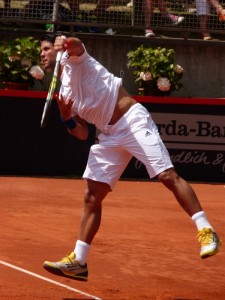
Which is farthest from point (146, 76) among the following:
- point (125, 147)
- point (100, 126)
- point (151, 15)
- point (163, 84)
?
point (125, 147)

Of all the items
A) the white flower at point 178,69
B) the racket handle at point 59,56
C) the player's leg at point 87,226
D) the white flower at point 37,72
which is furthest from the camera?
the white flower at point 178,69

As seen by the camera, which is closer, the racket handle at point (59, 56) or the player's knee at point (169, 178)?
the player's knee at point (169, 178)

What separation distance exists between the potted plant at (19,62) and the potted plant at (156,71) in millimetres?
1660

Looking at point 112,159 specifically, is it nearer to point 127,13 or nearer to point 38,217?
point 38,217

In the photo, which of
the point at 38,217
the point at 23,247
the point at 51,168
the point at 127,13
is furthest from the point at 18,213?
the point at 127,13

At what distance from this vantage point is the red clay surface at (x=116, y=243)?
737cm

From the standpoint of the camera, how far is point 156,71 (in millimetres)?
14336

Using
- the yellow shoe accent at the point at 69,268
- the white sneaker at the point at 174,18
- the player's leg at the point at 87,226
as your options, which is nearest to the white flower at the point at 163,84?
the white sneaker at the point at 174,18

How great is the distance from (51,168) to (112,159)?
664 cm

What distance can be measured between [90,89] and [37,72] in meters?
6.78

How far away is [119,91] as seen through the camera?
732 cm

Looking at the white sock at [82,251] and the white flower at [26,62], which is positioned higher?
the white flower at [26,62]

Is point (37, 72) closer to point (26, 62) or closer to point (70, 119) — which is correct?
point (26, 62)

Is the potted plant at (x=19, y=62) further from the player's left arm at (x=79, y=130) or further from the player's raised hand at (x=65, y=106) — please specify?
the player's raised hand at (x=65, y=106)
